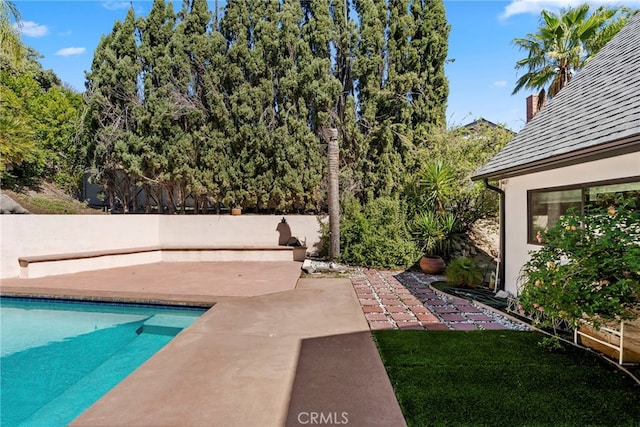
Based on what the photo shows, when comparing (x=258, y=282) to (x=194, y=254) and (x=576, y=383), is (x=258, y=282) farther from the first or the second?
(x=576, y=383)

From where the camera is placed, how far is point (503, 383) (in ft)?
12.1

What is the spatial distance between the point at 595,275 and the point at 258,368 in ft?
13.0

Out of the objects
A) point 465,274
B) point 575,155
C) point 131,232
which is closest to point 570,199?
point 575,155

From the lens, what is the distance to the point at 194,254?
42.5 ft

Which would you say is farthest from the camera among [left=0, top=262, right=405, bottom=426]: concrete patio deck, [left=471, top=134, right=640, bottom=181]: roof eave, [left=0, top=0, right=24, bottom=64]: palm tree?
[left=0, top=0, right=24, bottom=64]: palm tree

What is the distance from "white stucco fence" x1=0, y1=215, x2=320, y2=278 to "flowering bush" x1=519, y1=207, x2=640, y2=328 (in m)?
10.0

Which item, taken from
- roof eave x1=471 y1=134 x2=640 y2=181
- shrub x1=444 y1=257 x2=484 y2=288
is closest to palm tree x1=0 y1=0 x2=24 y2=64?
roof eave x1=471 y1=134 x2=640 y2=181

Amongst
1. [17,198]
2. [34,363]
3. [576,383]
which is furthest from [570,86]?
[17,198]

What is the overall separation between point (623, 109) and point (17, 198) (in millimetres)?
20995

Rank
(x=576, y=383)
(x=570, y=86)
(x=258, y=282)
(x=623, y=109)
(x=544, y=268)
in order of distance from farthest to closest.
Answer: (x=258, y=282), (x=570, y=86), (x=623, y=109), (x=544, y=268), (x=576, y=383)

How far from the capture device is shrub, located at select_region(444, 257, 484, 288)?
26.9ft

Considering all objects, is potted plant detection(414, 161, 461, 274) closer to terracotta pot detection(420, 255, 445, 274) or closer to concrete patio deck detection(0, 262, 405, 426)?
terracotta pot detection(420, 255, 445, 274)

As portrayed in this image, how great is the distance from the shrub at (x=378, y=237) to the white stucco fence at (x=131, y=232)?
2.16 meters

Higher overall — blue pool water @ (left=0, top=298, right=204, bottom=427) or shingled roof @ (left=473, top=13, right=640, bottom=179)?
shingled roof @ (left=473, top=13, right=640, bottom=179)
